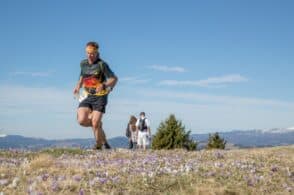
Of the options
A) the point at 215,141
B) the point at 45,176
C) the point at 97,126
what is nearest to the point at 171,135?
the point at 215,141

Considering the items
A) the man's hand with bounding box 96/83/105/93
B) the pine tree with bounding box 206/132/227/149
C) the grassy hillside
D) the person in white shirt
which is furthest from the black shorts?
the pine tree with bounding box 206/132/227/149

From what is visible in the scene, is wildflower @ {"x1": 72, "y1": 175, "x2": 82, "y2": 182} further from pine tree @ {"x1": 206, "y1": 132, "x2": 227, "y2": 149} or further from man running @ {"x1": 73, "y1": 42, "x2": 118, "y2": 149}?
pine tree @ {"x1": 206, "y1": 132, "x2": 227, "y2": 149}

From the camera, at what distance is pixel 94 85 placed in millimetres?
14789

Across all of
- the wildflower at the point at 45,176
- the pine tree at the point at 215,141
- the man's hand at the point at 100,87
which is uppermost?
the man's hand at the point at 100,87

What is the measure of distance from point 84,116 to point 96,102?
53 centimetres

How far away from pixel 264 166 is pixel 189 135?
30.2m

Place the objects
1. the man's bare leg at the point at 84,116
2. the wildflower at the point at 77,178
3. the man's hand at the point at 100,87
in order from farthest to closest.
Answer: the man's bare leg at the point at 84,116 < the man's hand at the point at 100,87 < the wildflower at the point at 77,178

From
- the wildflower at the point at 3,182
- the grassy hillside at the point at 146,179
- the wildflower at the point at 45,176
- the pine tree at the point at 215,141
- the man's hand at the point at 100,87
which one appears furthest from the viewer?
the pine tree at the point at 215,141

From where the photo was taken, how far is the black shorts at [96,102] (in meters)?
14.7

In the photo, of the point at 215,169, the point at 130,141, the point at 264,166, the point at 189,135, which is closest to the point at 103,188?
the point at 215,169

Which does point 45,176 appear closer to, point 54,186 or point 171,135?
point 54,186

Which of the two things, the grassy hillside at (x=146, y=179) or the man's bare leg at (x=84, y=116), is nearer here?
the grassy hillside at (x=146, y=179)

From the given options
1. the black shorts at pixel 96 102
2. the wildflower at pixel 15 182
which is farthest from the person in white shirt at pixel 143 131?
the wildflower at pixel 15 182

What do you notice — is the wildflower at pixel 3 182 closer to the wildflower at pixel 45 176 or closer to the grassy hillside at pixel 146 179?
the grassy hillside at pixel 146 179
